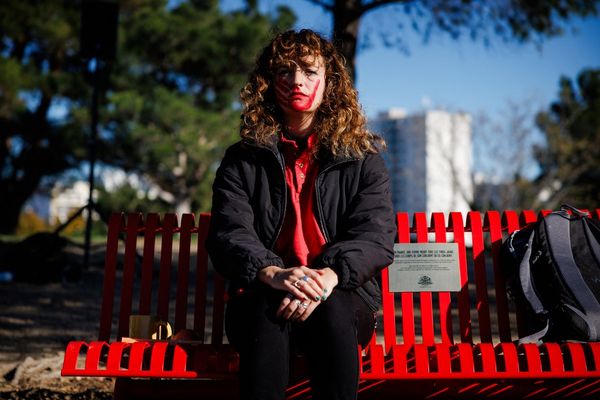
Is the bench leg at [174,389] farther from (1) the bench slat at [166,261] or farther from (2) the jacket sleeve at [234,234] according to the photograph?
(2) the jacket sleeve at [234,234]

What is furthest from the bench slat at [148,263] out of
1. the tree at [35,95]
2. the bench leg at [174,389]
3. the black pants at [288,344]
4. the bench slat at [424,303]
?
the tree at [35,95]

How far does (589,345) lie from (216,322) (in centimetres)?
155

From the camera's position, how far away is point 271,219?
2525 mm

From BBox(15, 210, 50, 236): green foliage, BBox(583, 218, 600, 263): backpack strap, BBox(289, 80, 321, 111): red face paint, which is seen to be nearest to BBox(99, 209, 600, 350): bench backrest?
BBox(583, 218, 600, 263): backpack strap

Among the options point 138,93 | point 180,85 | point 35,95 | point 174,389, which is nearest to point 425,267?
point 174,389

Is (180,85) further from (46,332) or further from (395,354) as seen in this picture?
(395,354)

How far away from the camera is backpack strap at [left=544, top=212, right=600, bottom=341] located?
8.31 ft

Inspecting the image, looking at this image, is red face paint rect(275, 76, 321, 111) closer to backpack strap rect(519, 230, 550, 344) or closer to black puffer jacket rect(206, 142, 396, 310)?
black puffer jacket rect(206, 142, 396, 310)

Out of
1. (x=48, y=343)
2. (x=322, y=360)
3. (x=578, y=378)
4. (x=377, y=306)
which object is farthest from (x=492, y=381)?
(x=48, y=343)

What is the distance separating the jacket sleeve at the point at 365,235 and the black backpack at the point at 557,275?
0.65 metres

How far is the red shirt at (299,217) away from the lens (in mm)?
2502

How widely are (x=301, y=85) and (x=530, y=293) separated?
1.30 m

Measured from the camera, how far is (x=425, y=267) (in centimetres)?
296

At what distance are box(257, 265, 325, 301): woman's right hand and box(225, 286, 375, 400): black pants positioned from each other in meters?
0.04
